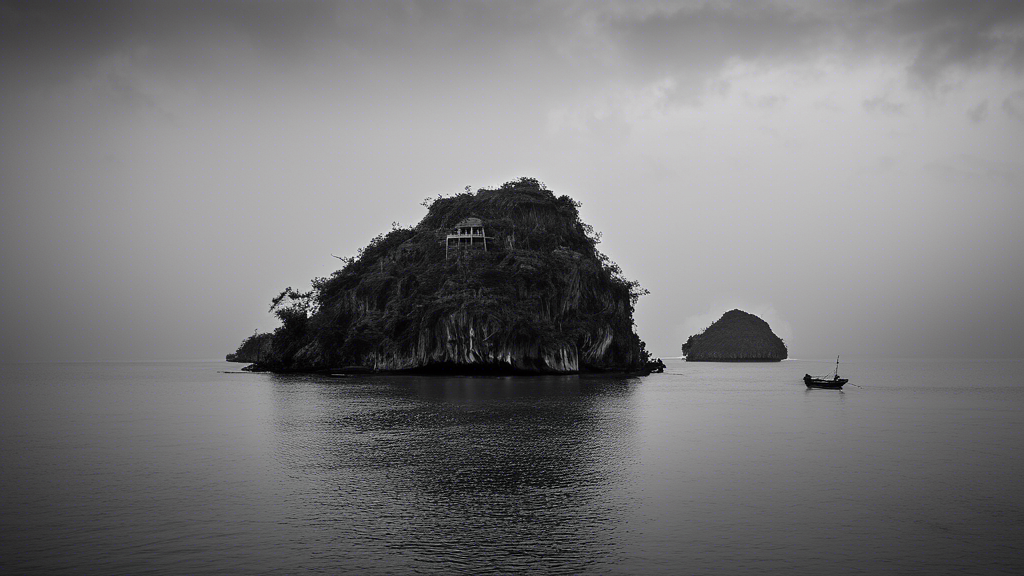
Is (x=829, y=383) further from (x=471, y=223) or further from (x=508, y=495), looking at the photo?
(x=508, y=495)

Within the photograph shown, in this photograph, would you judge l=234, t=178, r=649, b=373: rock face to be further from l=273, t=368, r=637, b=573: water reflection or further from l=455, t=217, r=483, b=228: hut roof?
l=273, t=368, r=637, b=573: water reflection

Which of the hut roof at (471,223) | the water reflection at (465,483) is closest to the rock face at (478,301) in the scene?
the hut roof at (471,223)

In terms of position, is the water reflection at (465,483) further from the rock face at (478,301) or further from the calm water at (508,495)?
the rock face at (478,301)

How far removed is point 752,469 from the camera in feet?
84.4

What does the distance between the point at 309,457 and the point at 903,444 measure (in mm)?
29052

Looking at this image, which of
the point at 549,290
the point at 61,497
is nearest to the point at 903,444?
the point at 61,497

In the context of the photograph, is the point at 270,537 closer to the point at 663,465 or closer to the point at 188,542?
the point at 188,542

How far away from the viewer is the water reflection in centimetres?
1517

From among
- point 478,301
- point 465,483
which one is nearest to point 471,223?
point 478,301

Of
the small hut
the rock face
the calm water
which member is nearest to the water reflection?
the calm water

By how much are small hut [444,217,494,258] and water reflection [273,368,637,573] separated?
58.4 meters

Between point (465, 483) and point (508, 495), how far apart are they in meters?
2.25

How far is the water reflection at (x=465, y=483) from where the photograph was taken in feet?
49.8

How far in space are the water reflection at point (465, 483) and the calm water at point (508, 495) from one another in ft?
0.32
